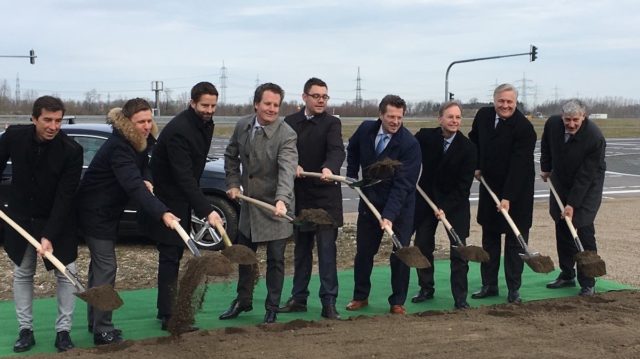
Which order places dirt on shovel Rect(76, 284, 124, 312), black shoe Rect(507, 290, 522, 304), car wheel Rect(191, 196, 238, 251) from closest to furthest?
dirt on shovel Rect(76, 284, 124, 312)
black shoe Rect(507, 290, 522, 304)
car wheel Rect(191, 196, 238, 251)

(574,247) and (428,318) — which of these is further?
(574,247)

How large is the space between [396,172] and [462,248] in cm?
96

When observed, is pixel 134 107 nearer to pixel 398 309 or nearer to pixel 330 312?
pixel 330 312

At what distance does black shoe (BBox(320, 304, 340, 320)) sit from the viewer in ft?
20.8

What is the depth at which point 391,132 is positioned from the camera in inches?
254

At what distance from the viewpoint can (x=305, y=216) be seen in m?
6.05

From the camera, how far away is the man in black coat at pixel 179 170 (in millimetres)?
5668

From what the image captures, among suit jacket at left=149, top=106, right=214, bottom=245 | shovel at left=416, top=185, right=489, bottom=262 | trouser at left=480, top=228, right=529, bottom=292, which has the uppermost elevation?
suit jacket at left=149, top=106, right=214, bottom=245

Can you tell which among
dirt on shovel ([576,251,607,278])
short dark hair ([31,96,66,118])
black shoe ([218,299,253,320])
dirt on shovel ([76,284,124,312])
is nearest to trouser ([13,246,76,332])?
dirt on shovel ([76,284,124,312])

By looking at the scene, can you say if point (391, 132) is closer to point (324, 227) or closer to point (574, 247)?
point (324, 227)

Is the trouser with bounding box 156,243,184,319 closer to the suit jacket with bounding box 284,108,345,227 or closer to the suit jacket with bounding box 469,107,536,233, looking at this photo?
the suit jacket with bounding box 284,108,345,227

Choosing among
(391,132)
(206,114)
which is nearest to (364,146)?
(391,132)

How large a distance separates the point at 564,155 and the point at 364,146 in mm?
2157

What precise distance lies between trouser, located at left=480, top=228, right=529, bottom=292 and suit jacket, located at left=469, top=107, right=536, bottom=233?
11 cm
